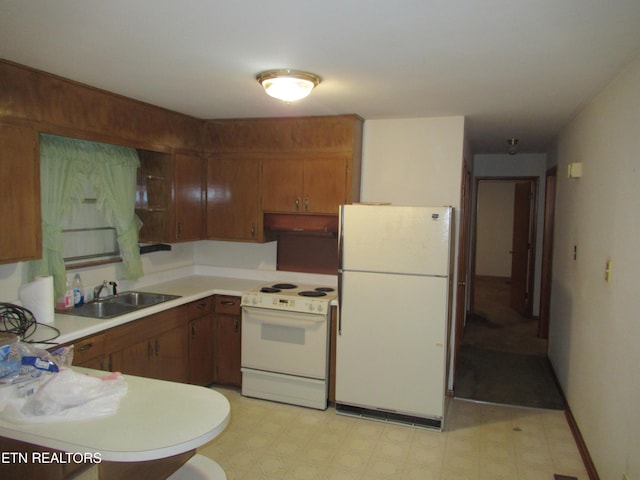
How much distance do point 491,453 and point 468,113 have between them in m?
2.44

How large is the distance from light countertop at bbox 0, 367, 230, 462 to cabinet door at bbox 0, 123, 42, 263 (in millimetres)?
1309

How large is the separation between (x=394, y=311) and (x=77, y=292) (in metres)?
2.27

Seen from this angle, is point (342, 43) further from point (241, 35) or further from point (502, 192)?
point (502, 192)

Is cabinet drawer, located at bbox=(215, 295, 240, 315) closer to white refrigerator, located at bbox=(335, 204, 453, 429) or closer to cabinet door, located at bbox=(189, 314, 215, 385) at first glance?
cabinet door, located at bbox=(189, 314, 215, 385)

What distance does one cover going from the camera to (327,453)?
3066mm

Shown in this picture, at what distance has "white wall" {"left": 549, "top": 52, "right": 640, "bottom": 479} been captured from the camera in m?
2.24

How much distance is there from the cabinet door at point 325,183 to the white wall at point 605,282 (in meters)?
1.80

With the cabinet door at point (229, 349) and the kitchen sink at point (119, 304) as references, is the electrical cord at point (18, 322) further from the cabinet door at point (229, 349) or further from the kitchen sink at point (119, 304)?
the cabinet door at point (229, 349)

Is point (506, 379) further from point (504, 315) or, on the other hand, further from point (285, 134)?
point (285, 134)

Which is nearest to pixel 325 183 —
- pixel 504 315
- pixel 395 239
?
pixel 395 239

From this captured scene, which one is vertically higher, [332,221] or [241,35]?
[241,35]

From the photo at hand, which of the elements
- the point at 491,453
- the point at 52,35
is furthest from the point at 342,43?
the point at 491,453

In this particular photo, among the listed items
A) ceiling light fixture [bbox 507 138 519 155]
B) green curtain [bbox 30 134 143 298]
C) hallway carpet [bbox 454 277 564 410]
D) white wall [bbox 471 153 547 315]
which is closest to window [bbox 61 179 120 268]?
green curtain [bbox 30 134 143 298]

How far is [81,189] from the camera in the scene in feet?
11.1
